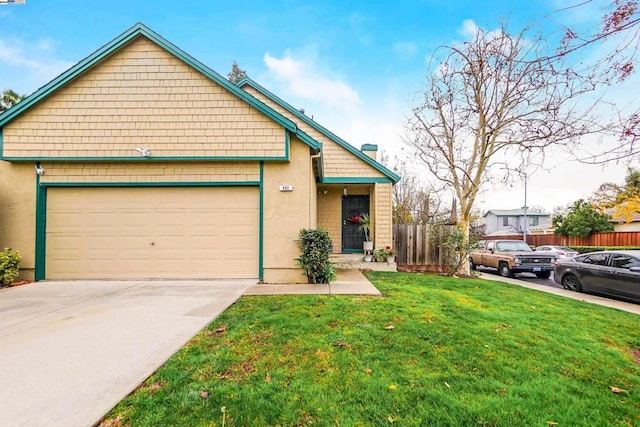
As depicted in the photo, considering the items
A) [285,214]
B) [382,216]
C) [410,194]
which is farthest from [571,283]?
[410,194]

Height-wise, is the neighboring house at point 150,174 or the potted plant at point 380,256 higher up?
the neighboring house at point 150,174

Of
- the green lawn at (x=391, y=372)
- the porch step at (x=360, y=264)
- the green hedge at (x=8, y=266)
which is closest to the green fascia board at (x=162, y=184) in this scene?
the green hedge at (x=8, y=266)

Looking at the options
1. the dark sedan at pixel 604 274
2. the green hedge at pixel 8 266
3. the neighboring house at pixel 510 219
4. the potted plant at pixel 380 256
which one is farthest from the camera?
the neighboring house at pixel 510 219

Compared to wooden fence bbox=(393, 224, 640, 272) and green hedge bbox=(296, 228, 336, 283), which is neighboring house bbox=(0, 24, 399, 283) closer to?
green hedge bbox=(296, 228, 336, 283)

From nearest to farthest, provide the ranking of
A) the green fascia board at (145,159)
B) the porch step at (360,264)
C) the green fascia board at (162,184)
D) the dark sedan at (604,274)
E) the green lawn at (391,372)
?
the green lawn at (391,372), the green fascia board at (145,159), the green fascia board at (162,184), the dark sedan at (604,274), the porch step at (360,264)

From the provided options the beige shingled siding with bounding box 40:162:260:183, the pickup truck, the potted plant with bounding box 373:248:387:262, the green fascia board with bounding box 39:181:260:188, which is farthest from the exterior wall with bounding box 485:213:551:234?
the beige shingled siding with bounding box 40:162:260:183

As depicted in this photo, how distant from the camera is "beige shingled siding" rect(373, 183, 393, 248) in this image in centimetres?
1095

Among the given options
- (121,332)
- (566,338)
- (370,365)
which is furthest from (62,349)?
(566,338)

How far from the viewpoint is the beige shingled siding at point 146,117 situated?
→ 285 inches

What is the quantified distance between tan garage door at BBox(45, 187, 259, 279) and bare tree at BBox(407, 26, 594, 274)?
8.22m

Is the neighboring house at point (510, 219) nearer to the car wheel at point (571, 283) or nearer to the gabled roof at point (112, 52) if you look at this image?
the car wheel at point (571, 283)

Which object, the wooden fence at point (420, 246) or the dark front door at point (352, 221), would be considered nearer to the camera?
the wooden fence at point (420, 246)

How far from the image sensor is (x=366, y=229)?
11.3 meters

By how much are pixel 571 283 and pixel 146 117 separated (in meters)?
13.8
